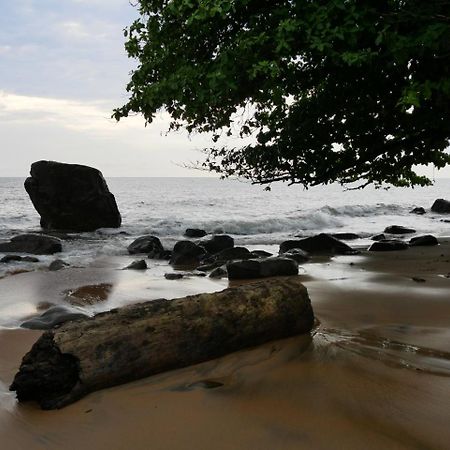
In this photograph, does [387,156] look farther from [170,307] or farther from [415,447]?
[415,447]

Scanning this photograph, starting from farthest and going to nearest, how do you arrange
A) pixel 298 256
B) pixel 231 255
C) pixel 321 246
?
1. pixel 321 246
2. pixel 231 255
3. pixel 298 256

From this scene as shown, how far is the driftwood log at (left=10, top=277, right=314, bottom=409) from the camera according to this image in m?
3.29

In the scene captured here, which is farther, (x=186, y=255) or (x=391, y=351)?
(x=186, y=255)

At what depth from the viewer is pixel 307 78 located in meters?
8.59

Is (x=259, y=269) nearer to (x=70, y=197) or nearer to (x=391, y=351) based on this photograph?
(x=391, y=351)

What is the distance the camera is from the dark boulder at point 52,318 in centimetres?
524

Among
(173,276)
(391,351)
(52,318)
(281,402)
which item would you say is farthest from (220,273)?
(281,402)

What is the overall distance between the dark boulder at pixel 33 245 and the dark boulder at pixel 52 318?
29.5 feet

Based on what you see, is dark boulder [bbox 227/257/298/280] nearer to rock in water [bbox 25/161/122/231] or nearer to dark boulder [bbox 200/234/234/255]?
dark boulder [bbox 200/234/234/255]

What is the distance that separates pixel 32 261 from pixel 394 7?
10.2 m

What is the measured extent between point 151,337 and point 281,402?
111cm

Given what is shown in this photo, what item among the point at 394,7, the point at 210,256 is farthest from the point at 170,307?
the point at 210,256

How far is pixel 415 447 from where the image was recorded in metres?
2.54

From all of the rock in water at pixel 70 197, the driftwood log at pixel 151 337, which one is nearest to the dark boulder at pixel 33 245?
the rock in water at pixel 70 197
